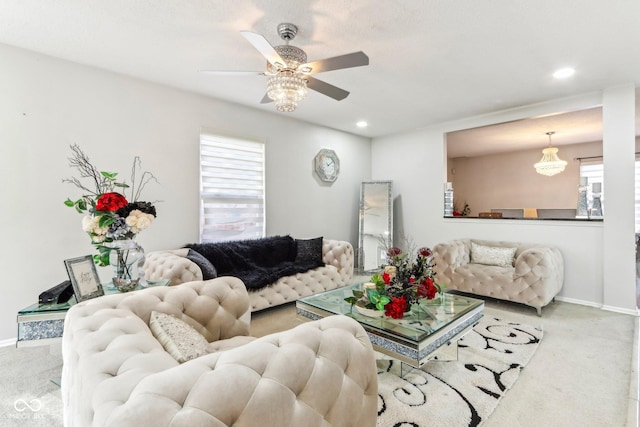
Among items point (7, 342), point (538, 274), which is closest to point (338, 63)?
point (538, 274)

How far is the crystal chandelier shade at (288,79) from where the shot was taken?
2.16m

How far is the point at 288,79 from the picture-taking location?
7.14ft

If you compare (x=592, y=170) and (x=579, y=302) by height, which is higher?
(x=592, y=170)

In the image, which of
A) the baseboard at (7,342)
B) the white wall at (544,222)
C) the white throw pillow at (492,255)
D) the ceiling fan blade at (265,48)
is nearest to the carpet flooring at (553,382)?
the baseboard at (7,342)

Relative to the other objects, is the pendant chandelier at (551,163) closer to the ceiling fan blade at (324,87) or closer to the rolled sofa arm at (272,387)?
the ceiling fan blade at (324,87)

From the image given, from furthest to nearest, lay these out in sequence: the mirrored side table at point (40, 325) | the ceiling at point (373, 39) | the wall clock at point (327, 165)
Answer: the wall clock at point (327, 165) → the ceiling at point (373, 39) → the mirrored side table at point (40, 325)

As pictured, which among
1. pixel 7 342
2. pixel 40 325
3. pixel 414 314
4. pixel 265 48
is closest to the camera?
pixel 40 325

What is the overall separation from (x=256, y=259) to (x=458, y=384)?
2.63 m

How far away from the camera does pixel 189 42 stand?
99.6 inches

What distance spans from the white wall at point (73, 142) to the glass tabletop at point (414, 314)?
2.02 m

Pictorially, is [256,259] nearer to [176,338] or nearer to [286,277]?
[286,277]

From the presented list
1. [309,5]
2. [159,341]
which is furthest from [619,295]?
[159,341]

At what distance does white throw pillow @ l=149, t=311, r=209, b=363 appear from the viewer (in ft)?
3.87

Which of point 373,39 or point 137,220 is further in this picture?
point 373,39
